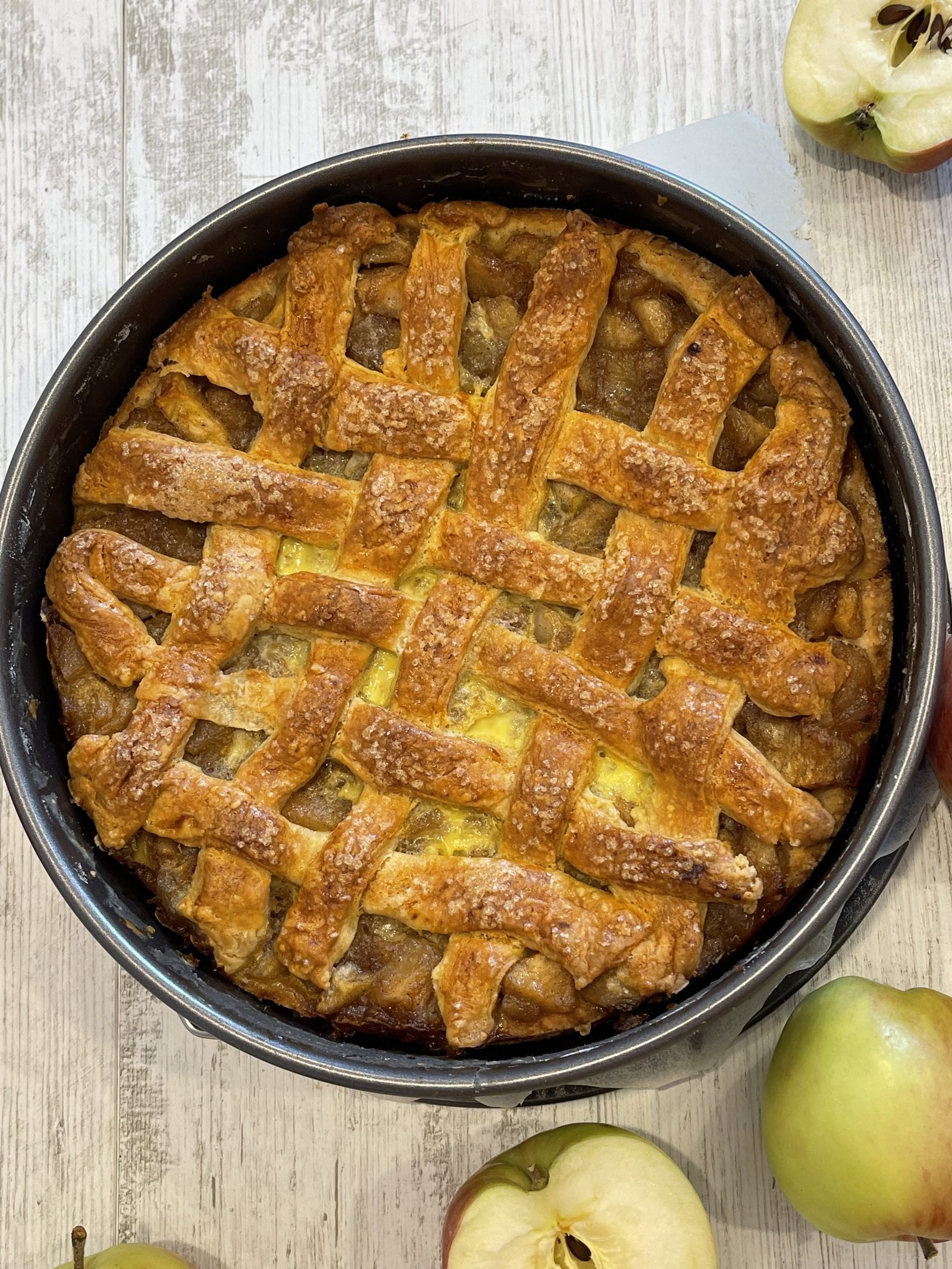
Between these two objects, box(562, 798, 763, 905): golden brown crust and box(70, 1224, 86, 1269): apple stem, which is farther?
box(70, 1224, 86, 1269): apple stem

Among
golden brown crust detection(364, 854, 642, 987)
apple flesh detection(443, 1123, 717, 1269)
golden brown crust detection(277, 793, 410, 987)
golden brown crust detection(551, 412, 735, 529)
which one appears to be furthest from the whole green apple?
golden brown crust detection(551, 412, 735, 529)

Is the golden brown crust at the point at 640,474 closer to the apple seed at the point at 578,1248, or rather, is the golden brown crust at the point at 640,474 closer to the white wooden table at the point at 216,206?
the white wooden table at the point at 216,206

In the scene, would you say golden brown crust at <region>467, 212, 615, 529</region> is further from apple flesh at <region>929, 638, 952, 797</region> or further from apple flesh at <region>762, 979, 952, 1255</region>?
apple flesh at <region>762, 979, 952, 1255</region>

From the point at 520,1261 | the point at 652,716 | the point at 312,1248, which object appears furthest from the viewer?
the point at 312,1248

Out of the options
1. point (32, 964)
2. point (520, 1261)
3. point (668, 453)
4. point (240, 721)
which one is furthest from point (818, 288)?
point (32, 964)

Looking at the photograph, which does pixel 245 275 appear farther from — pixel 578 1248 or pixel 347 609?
pixel 578 1248

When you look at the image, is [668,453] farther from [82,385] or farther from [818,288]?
[82,385]
